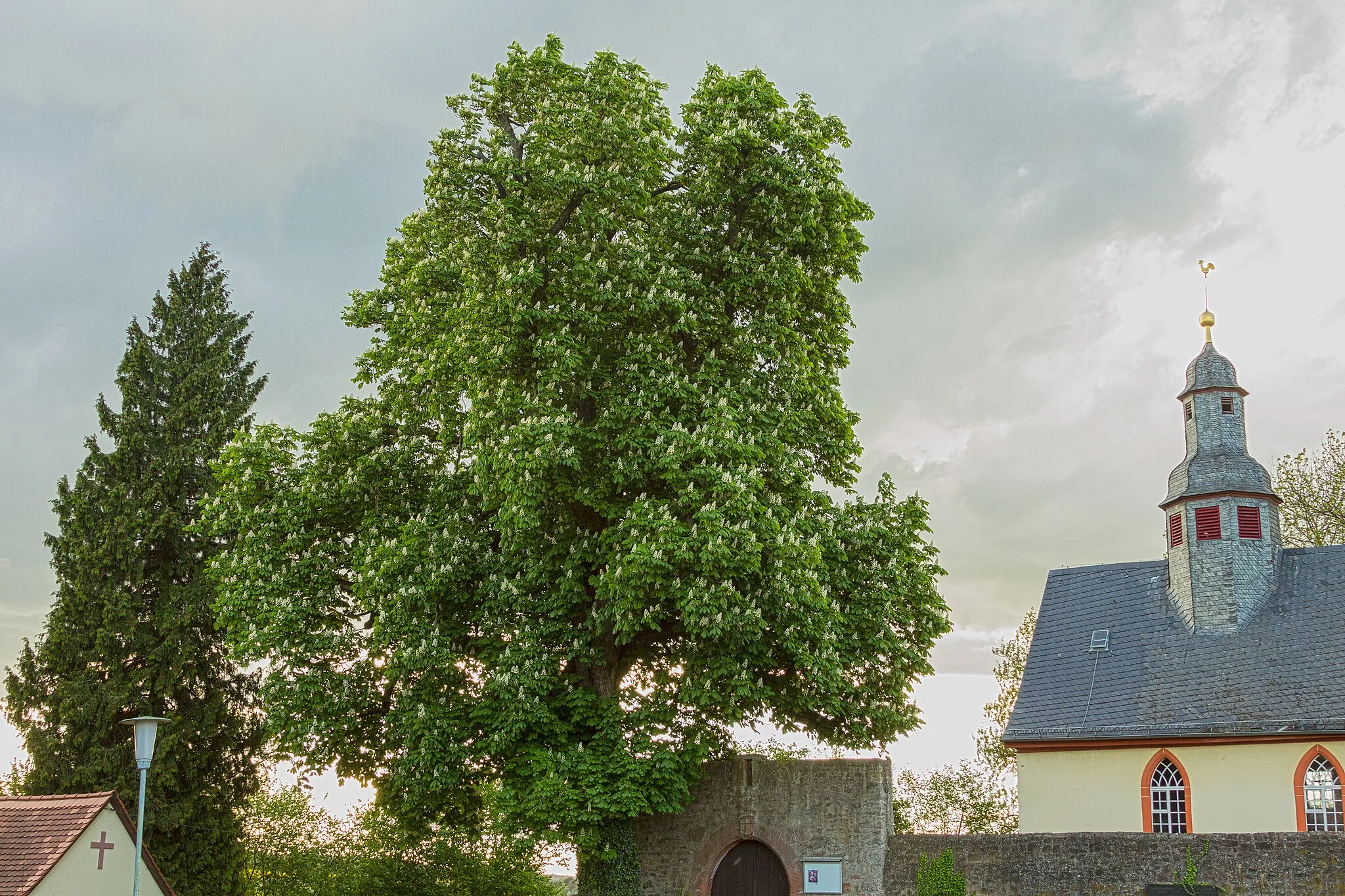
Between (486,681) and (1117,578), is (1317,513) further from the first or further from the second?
(486,681)

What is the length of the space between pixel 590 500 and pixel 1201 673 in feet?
49.3

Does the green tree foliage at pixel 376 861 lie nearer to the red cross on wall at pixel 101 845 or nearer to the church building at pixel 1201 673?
the red cross on wall at pixel 101 845

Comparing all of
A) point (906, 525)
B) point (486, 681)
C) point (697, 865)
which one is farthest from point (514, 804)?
point (906, 525)

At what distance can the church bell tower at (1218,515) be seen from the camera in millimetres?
26047

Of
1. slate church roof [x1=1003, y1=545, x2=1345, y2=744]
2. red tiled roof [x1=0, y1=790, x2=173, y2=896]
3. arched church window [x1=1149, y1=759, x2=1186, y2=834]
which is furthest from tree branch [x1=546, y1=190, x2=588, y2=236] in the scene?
arched church window [x1=1149, y1=759, x2=1186, y2=834]

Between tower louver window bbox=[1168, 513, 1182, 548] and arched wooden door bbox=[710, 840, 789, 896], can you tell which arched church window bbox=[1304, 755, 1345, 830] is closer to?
tower louver window bbox=[1168, 513, 1182, 548]

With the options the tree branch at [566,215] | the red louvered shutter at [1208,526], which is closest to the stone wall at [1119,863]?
the tree branch at [566,215]

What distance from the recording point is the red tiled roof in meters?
15.8

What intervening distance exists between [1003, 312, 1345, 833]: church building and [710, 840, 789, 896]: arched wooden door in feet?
25.2

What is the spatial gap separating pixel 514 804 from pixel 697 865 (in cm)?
339

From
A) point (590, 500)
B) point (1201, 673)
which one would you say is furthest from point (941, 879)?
point (1201, 673)

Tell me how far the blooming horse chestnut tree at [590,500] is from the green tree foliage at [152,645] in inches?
196

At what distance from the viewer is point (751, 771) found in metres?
18.0

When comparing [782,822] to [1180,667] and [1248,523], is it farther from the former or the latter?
[1248,523]
